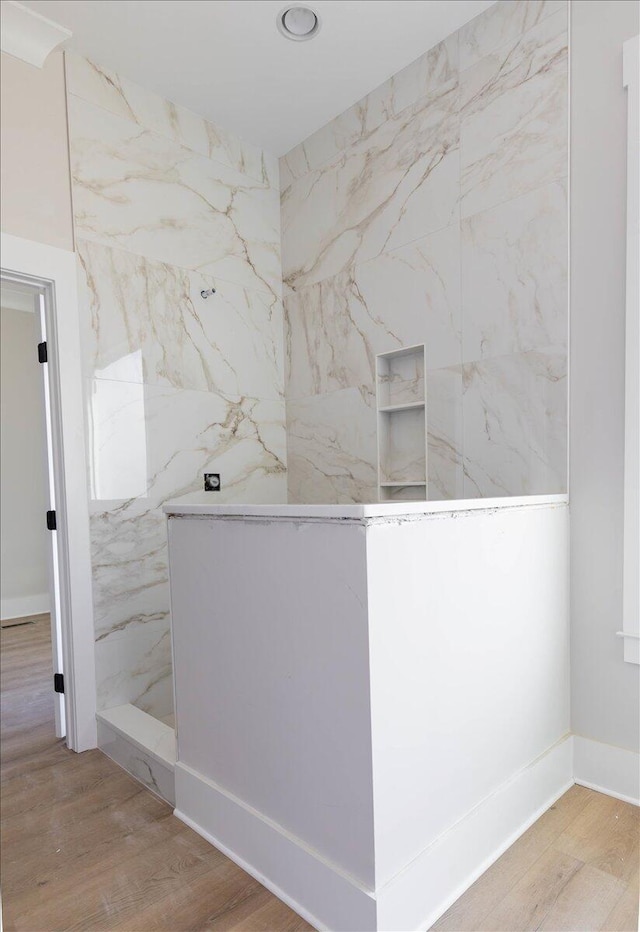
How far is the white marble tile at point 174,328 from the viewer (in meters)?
2.37

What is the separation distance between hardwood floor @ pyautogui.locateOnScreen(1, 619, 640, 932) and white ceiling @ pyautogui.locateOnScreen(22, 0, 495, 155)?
2849mm

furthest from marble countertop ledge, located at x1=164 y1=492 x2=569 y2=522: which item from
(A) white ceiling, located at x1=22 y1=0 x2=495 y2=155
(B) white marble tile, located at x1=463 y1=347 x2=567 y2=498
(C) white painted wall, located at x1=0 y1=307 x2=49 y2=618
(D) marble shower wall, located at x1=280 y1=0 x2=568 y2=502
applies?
(C) white painted wall, located at x1=0 y1=307 x2=49 y2=618

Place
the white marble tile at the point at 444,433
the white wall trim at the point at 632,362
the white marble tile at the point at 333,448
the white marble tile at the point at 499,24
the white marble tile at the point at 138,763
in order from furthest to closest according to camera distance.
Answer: the white marble tile at the point at 333,448
the white marble tile at the point at 444,433
the white marble tile at the point at 499,24
the white marble tile at the point at 138,763
the white wall trim at the point at 632,362

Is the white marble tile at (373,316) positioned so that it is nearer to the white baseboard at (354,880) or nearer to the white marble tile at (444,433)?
the white marble tile at (444,433)

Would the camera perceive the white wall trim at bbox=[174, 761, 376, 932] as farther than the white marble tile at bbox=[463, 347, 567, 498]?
No

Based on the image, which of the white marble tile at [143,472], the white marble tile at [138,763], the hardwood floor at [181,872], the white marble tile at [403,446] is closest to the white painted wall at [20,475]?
the white marble tile at [143,472]

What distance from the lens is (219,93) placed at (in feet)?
8.53

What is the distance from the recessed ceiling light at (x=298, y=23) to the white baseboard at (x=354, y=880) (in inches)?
107

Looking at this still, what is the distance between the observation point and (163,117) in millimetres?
A: 2607

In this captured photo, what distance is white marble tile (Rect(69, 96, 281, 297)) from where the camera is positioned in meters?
2.35

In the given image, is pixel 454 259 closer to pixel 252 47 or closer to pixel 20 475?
pixel 252 47

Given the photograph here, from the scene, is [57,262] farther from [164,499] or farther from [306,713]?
[306,713]

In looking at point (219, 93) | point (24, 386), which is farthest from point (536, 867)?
point (24, 386)

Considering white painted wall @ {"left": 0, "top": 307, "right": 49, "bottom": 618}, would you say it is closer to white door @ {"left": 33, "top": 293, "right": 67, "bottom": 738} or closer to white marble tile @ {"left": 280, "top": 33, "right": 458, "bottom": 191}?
white door @ {"left": 33, "top": 293, "right": 67, "bottom": 738}
